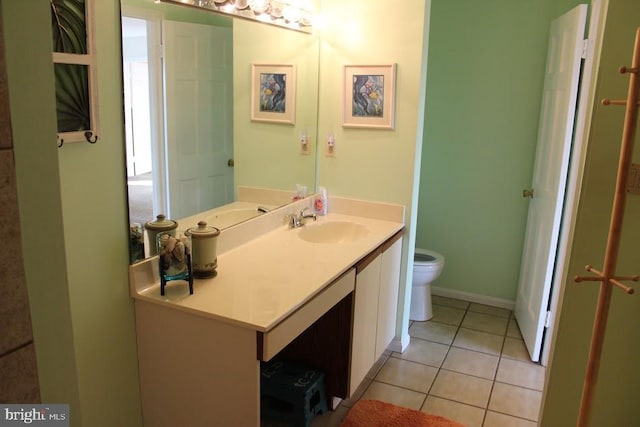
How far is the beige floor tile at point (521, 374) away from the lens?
287 cm

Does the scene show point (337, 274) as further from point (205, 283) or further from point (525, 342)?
point (525, 342)

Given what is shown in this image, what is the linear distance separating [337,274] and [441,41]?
90.5 inches

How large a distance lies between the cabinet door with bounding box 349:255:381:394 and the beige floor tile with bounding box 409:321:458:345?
736 mm

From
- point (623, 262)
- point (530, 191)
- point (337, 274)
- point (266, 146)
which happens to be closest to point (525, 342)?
point (530, 191)

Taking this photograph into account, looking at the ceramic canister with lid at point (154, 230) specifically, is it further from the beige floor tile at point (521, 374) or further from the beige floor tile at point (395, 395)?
the beige floor tile at point (521, 374)

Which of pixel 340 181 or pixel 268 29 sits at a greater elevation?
pixel 268 29

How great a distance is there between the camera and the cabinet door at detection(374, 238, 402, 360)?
2771 mm

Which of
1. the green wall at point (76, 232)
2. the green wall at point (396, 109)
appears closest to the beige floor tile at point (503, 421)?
the green wall at point (396, 109)

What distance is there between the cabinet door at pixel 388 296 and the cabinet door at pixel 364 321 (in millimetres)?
77

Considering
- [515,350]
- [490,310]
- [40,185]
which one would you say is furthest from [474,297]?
[40,185]

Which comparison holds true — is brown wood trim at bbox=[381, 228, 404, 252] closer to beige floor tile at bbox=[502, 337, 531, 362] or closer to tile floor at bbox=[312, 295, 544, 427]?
tile floor at bbox=[312, 295, 544, 427]

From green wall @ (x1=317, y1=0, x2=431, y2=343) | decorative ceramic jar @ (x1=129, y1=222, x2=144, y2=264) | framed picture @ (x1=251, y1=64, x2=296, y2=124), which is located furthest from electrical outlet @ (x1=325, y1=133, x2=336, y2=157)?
decorative ceramic jar @ (x1=129, y1=222, x2=144, y2=264)

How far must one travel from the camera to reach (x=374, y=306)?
2.67 m

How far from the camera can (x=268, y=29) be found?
104 inches
